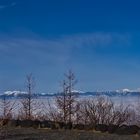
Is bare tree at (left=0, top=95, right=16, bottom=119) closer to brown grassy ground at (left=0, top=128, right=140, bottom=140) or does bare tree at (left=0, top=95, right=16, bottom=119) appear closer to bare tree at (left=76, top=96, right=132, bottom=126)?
brown grassy ground at (left=0, top=128, right=140, bottom=140)

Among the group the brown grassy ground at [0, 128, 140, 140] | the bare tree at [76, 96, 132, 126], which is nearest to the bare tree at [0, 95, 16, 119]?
the brown grassy ground at [0, 128, 140, 140]

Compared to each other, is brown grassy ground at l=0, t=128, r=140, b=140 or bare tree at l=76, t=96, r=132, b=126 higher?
bare tree at l=76, t=96, r=132, b=126

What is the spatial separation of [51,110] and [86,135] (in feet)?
127

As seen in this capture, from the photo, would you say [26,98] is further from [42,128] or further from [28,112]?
[42,128]

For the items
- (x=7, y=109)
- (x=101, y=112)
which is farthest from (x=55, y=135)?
(x=101, y=112)

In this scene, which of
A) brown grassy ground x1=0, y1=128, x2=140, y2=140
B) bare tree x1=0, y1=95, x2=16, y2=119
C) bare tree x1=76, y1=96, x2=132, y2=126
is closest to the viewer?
brown grassy ground x1=0, y1=128, x2=140, y2=140

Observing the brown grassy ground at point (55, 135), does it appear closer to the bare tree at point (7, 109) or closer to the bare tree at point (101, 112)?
the bare tree at point (7, 109)

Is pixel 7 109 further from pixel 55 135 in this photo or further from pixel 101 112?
pixel 55 135

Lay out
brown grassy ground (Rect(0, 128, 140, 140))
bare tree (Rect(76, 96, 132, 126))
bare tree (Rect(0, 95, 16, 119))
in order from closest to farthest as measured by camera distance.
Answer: brown grassy ground (Rect(0, 128, 140, 140))
bare tree (Rect(0, 95, 16, 119))
bare tree (Rect(76, 96, 132, 126))

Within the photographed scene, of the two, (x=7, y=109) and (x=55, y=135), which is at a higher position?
(x=7, y=109)

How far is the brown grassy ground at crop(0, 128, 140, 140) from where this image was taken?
1994 cm

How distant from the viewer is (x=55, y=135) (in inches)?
822

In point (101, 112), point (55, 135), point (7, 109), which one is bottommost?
point (55, 135)

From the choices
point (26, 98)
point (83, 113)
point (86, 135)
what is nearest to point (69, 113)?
point (83, 113)
